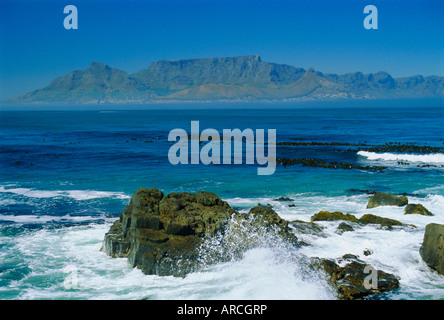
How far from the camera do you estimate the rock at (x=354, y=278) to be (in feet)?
48.2

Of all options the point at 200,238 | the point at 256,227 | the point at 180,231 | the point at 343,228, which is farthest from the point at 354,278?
the point at 180,231

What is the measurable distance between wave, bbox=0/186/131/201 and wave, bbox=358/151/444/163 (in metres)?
31.3

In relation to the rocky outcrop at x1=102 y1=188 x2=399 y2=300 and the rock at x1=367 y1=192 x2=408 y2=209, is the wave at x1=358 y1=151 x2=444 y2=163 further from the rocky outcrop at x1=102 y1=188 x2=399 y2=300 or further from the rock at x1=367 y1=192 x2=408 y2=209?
the rocky outcrop at x1=102 y1=188 x2=399 y2=300

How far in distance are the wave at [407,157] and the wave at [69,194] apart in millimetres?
31304

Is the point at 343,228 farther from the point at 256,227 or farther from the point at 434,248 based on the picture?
the point at 256,227

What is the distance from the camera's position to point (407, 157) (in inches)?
1943

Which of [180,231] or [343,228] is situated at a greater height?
[180,231]

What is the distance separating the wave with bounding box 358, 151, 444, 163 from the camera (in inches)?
1873

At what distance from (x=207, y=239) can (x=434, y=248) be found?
9.04 metres

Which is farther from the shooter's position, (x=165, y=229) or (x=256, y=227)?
(x=256, y=227)

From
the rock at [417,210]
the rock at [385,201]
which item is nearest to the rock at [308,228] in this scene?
the rock at [417,210]

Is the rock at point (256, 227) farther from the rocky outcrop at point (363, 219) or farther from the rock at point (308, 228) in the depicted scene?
the rocky outcrop at point (363, 219)
